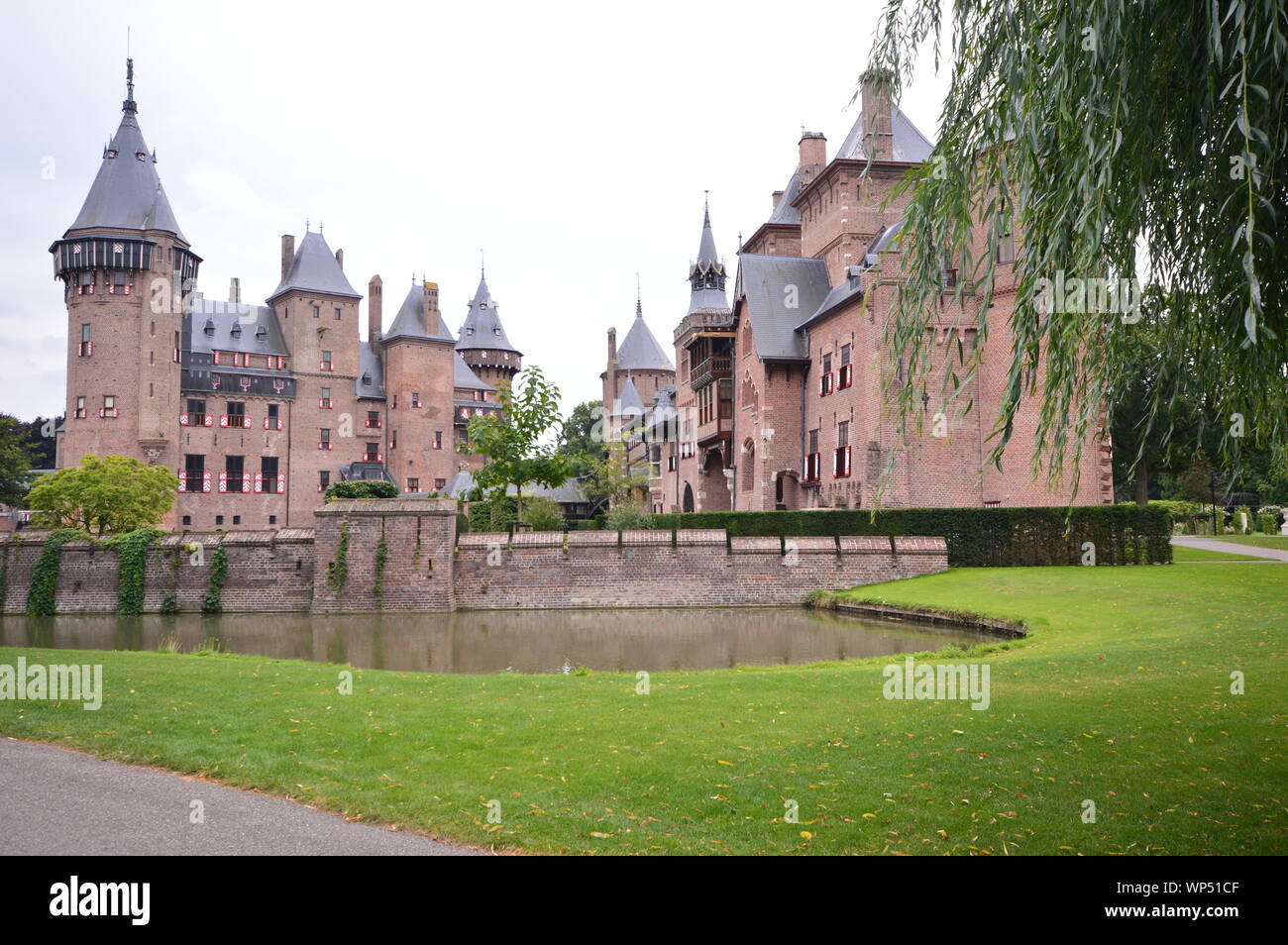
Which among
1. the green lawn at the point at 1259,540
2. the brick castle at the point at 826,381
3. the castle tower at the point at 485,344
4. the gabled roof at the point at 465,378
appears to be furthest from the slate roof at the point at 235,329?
the green lawn at the point at 1259,540

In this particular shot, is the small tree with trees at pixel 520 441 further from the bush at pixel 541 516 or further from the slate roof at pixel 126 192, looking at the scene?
the slate roof at pixel 126 192

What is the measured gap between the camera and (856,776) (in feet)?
19.1

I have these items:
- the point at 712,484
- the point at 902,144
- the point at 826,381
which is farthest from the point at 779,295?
the point at 712,484

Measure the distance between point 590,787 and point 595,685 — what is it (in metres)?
4.54

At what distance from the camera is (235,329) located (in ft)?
175

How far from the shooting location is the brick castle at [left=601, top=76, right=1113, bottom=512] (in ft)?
93.0

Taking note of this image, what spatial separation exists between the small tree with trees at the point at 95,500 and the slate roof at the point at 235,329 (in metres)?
22.7

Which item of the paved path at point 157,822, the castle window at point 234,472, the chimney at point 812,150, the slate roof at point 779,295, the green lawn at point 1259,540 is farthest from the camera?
the castle window at point 234,472

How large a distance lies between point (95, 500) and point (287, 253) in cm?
2994

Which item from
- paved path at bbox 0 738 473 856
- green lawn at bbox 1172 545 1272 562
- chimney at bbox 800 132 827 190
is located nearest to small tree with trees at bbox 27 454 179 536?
paved path at bbox 0 738 473 856

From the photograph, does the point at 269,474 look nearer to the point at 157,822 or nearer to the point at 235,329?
Result: the point at 235,329

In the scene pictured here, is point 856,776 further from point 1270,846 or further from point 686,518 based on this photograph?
point 686,518

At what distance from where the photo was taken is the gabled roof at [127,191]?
4394cm
